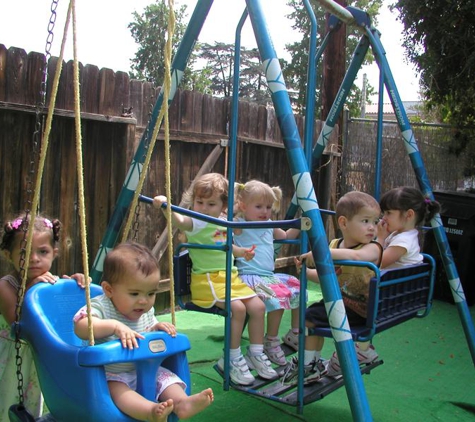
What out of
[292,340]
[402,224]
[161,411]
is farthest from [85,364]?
[402,224]

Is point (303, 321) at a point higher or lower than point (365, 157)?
lower

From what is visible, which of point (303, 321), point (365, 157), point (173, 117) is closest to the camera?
point (303, 321)

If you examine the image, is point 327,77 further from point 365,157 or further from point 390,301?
point 390,301

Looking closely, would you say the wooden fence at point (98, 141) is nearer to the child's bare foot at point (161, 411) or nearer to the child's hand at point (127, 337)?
the child's hand at point (127, 337)

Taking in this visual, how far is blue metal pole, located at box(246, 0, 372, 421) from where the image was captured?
2146mm

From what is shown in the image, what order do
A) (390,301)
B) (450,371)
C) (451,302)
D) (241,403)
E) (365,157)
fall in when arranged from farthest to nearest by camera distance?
(365,157) < (451,302) < (450,371) < (241,403) < (390,301)

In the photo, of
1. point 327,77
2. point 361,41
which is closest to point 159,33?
point 327,77

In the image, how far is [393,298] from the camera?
2.78 m

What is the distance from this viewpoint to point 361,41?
349 cm

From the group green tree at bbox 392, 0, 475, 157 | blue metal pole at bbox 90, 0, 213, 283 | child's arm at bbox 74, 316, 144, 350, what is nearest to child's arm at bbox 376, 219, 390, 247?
blue metal pole at bbox 90, 0, 213, 283

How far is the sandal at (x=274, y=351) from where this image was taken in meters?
3.16

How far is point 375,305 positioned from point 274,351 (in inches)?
33.2

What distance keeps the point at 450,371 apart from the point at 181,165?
9.39 feet

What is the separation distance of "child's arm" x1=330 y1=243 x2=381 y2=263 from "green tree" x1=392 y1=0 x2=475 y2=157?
4388 mm
